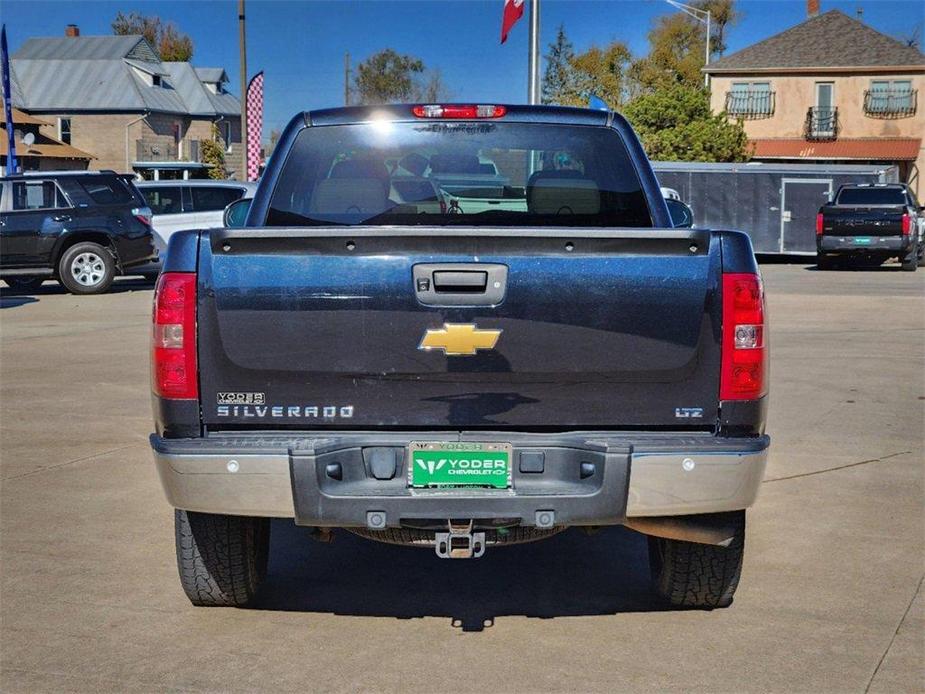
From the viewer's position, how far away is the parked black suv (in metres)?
20.9

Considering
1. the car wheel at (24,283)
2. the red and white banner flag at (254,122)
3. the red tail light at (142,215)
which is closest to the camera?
the car wheel at (24,283)

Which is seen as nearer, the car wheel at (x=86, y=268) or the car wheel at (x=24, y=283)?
the car wheel at (x=86, y=268)

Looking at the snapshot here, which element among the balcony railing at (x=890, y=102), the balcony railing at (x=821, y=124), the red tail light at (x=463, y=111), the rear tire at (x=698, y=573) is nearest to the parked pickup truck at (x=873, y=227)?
the red tail light at (x=463, y=111)

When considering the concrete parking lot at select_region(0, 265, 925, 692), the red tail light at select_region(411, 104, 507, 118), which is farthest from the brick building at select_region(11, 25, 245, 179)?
the red tail light at select_region(411, 104, 507, 118)

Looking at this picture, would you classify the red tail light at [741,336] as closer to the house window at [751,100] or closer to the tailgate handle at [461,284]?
the tailgate handle at [461,284]

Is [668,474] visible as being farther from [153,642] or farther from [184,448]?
[153,642]

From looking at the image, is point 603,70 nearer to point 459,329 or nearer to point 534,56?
point 534,56

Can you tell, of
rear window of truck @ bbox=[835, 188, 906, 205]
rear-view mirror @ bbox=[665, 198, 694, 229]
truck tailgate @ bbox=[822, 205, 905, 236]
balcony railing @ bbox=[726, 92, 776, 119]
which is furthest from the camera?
balcony railing @ bbox=[726, 92, 776, 119]

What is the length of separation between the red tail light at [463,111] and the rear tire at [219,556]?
189 cm

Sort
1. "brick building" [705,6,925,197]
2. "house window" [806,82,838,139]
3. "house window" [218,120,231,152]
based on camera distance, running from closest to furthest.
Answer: "brick building" [705,6,925,197] → "house window" [806,82,838,139] → "house window" [218,120,231,152]

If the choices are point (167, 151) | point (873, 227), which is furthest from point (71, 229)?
point (167, 151)

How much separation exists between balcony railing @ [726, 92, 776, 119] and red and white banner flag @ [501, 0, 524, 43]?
1533 inches

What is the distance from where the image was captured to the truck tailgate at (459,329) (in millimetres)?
4410

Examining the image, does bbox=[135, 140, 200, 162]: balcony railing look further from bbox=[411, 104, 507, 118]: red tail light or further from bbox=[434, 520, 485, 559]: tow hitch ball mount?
bbox=[434, 520, 485, 559]: tow hitch ball mount
